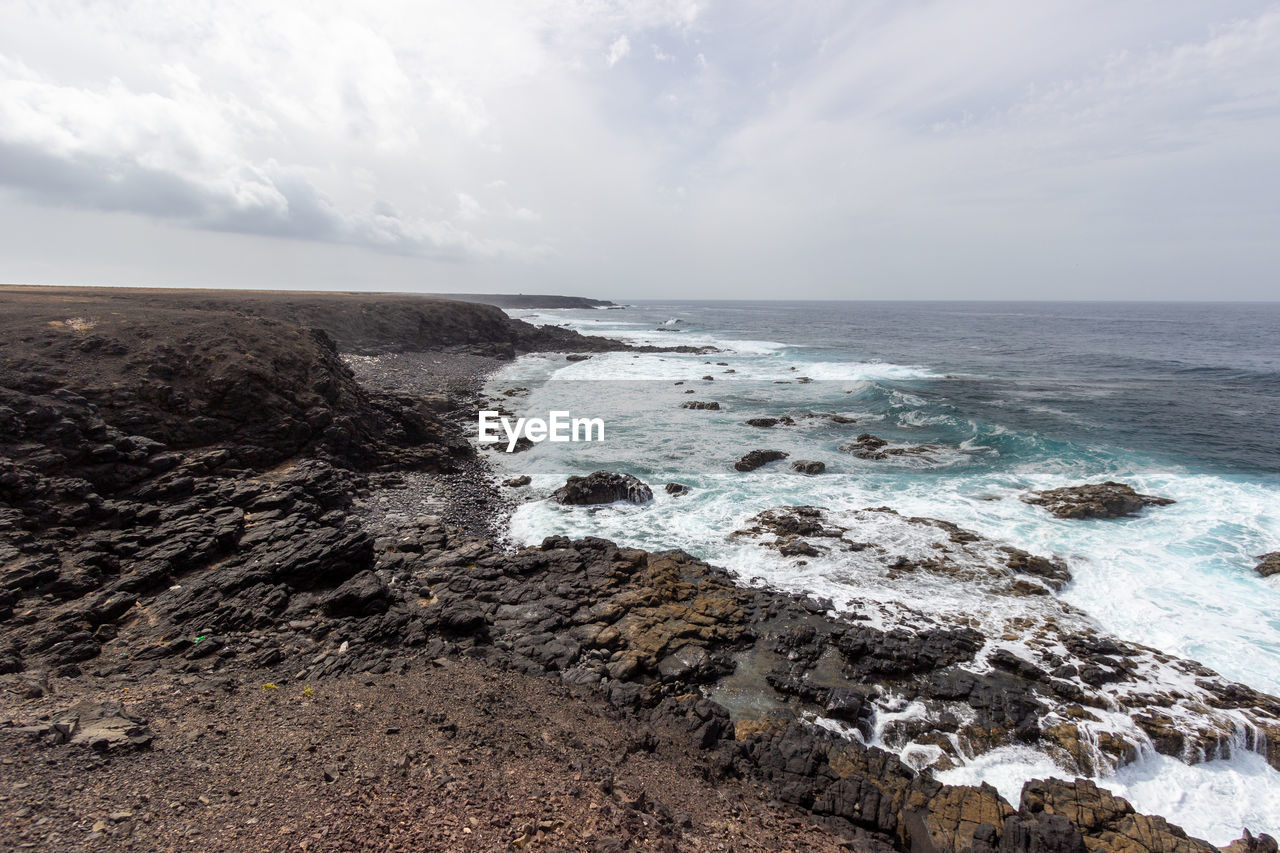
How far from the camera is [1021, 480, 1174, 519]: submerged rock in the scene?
19.3m

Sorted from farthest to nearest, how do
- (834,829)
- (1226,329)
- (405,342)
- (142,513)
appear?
1. (1226,329)
2. (405,342)
3. (142,513)
4. (834,829)

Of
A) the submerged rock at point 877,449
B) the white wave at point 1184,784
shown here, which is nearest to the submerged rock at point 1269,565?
the white wave at point 1184,784

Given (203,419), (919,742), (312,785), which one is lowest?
(919,742)

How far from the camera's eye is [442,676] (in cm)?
1068

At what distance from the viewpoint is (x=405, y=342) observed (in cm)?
5628

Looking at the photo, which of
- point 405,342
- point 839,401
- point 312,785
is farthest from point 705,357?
point 312,785

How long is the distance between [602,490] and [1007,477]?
18.7m

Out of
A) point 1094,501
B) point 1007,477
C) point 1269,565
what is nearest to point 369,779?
point 1269,565

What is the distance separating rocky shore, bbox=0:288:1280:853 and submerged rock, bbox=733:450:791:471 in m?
5.83

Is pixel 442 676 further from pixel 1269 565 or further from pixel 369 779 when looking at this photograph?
pixel 1269 565

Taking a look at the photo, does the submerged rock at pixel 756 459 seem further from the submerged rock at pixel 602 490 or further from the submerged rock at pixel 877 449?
the submerged rock at pixel 602 490

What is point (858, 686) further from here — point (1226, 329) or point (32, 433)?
point (1226, 329)

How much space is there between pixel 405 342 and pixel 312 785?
182ft

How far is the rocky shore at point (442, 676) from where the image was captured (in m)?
7.05
